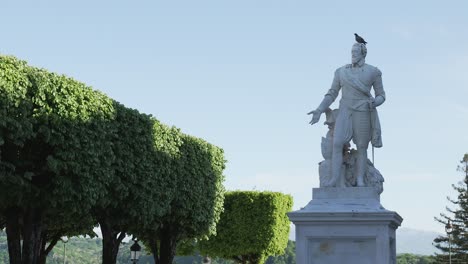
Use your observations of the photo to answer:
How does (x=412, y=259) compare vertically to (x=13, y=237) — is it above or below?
above

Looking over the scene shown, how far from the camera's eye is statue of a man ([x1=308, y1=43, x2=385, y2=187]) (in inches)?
733

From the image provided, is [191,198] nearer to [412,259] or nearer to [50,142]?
[50,142]

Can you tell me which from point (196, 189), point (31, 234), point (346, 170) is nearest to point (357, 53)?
point (346, 170)

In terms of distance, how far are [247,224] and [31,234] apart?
24.3m

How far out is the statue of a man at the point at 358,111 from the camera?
733 inches

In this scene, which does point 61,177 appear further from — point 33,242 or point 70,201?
point 33,242

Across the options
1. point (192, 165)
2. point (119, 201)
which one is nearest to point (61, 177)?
point (119, 201)

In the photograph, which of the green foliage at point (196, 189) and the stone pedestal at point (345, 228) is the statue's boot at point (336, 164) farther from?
the green foliage at point (196, 189)

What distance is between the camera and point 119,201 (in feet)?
102

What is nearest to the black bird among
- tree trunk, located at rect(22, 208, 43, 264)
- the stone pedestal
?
the stone pedestal

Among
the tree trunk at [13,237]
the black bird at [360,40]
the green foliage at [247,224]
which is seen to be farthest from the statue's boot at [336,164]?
the green foliage at [247,224]

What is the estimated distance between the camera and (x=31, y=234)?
2755cm

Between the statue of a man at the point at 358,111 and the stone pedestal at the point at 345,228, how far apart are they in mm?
459

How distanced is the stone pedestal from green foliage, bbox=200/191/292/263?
107ft
